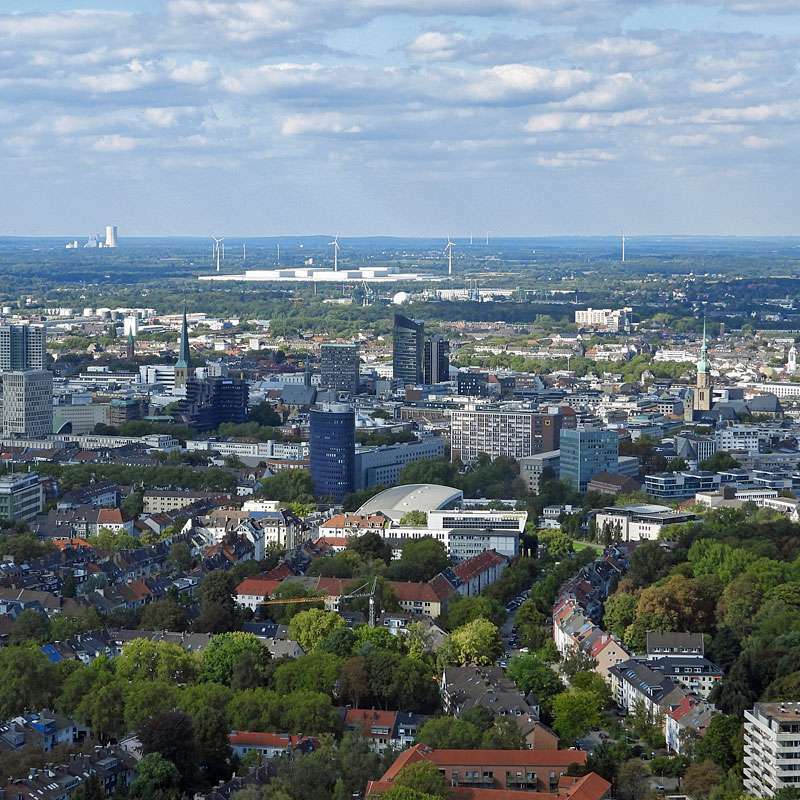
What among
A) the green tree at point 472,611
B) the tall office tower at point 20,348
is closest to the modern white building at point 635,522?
the green tree at point 472,611

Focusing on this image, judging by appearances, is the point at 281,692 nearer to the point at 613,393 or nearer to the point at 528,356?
the point at 613,393

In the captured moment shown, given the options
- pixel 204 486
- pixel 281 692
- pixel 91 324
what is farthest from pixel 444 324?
pixel 281 692

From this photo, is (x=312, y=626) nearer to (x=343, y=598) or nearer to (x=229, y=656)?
(x=229, y=656)

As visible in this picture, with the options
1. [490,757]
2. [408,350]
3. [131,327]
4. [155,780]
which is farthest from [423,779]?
[131,327]

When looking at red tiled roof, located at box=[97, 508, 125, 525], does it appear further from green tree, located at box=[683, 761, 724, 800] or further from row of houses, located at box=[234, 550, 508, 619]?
green tree, located at box=[683, 761, 724, 800]

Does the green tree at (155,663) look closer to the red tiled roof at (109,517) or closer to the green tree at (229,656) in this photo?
the green tree at (229,656)

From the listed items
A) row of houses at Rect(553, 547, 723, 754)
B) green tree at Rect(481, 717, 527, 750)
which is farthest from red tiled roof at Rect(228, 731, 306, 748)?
row of houses at Rect(553, 547, 723, 754)
